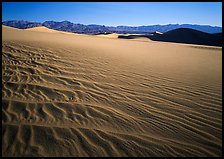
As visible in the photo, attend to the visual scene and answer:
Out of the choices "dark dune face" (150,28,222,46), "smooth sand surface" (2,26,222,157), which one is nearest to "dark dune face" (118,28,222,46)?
"dark dune face" (150,28,222,46)

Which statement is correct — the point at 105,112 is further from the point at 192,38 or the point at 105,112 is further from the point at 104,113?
the point at 192,38

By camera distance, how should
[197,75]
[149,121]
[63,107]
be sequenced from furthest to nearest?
[197,75]
[63,107]
[149,121]

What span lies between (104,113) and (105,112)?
4 cm

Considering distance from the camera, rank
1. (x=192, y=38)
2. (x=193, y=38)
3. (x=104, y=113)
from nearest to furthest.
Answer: (x=104, y=113) < (x=193, y=38) < (x=192, y=38)

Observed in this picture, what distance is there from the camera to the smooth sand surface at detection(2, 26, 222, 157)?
8.68 ft

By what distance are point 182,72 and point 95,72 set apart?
3216 mm

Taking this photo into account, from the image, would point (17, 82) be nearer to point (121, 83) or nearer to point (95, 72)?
point (95, 72)

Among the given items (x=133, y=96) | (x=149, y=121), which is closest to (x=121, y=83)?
(x=133, y=96)

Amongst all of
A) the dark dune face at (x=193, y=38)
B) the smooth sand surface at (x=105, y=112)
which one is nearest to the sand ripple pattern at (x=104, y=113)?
the smooth sand surface at (x=105, y=112)

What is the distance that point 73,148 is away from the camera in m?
2.60

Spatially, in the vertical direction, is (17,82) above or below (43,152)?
above

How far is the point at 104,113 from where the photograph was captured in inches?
136

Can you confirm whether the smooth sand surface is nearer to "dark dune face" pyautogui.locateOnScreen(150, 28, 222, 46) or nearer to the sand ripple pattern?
the sand ripple pattern

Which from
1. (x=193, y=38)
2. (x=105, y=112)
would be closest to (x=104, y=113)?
(x=105, y=112)
